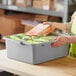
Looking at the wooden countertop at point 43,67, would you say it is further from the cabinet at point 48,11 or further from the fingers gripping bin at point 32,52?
the cabinet at point 48,11

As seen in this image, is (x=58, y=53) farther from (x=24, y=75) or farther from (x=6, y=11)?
(x=6, y=11)

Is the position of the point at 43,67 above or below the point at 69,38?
below

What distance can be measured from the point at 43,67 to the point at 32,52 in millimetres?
111

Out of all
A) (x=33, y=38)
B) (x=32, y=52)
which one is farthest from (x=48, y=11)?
(x=32, y=52)

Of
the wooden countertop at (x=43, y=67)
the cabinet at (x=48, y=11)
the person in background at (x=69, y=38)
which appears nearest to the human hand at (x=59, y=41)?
the person in background at (x=69, y=38)

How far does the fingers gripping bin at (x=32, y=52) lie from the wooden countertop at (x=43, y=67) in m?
0.03

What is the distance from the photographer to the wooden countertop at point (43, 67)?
4.71 feet

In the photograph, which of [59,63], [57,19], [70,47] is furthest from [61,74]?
[57,19]

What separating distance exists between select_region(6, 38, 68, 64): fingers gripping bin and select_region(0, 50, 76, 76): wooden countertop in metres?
0.03

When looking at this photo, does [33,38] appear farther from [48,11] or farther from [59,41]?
[48,11]

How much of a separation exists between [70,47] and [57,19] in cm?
130

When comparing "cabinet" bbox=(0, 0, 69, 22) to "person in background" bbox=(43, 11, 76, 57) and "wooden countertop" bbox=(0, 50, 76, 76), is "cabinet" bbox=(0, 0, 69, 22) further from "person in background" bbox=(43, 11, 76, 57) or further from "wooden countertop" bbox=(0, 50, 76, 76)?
"wooden countertop" bbox=(0, 50, 76, 76)

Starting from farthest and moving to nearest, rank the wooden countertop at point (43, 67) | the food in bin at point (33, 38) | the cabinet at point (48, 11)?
the cabinet at point (48, 11)
the food in bin at point (33, 38)
the wooden countertop at point (43, 67)

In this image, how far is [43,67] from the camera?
1524mm
